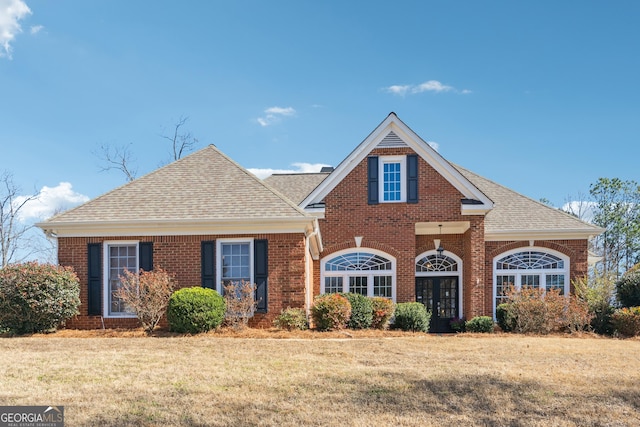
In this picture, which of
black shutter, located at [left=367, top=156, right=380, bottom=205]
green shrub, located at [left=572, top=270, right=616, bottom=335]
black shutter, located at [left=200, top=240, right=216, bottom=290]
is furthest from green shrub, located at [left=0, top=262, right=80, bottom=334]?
green shrub, located at [left=572, top=270, right=616, bottom=335]

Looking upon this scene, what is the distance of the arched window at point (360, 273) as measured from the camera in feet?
62.8

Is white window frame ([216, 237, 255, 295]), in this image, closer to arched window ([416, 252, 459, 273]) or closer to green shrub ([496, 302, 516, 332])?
arched window ([416, 252, 459, 273])

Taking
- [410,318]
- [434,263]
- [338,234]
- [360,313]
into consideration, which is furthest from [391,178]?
[360,313]

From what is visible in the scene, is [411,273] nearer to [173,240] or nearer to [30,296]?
[173,240]

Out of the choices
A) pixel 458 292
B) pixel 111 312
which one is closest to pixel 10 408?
pixel 111 312

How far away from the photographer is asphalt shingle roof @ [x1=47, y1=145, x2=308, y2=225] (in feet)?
51.5

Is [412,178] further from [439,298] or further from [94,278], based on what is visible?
[94,278]

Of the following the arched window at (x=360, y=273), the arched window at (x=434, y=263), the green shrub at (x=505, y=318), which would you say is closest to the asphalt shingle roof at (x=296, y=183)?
the arched window at (x=360, y=273)

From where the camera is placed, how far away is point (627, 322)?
16.6 meters

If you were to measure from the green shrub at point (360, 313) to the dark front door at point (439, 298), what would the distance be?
533 centimetres

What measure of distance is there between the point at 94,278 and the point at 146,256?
163 cm

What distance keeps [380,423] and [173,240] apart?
33.8ft

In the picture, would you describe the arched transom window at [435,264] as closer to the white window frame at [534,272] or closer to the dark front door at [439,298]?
the dark front door at [439,298]

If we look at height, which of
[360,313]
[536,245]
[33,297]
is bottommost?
[360,313]
